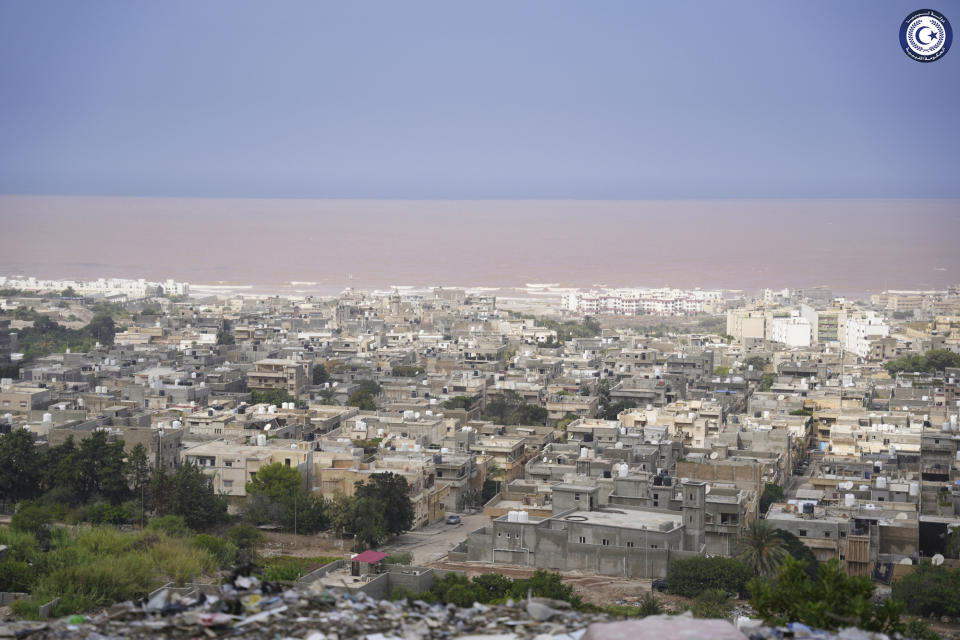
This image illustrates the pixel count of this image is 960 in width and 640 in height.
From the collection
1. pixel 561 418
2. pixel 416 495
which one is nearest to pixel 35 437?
pixel 416 495

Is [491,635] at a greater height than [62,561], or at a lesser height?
greater

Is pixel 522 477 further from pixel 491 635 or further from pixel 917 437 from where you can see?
pixel 491 635

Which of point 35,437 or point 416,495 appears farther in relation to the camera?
point 35,437

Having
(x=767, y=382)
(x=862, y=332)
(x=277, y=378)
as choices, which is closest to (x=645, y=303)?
(x=862, y=332)

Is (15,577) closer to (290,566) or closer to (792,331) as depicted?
(290,566)

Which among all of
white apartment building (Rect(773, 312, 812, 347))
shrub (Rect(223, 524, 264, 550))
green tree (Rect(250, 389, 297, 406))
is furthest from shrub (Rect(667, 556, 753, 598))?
white apartment building (Rect(773, 312, 812, 347))

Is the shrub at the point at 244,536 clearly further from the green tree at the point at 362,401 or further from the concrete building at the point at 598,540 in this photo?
the green tree at the point at 362,401
